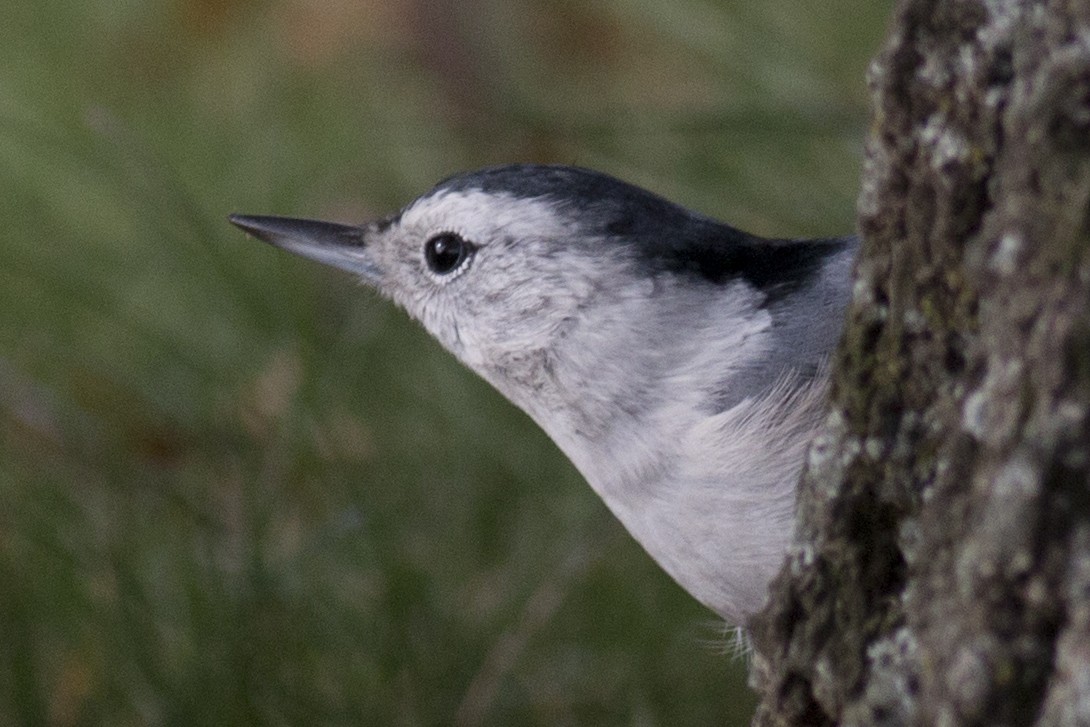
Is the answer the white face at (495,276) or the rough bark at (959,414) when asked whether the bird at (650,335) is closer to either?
the white face at (495,276)

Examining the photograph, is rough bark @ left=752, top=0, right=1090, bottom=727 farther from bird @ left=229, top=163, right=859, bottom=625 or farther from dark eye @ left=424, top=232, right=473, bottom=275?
dark eye @ left=424, top=232, right=473, bottom=275

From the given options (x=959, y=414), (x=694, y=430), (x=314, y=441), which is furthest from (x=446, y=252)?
(x=959, y=414)

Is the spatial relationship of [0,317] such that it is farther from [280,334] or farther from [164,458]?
[280,334]

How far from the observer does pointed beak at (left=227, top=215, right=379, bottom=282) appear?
1837 millimetres

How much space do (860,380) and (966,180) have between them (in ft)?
0.62

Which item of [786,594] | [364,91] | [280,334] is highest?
[364,91]

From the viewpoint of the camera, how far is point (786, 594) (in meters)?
1.15

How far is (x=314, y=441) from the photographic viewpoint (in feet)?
7.93

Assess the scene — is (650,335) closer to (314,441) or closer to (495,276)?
(495,276)

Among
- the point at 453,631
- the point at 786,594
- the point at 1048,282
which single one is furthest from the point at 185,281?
the point at 1048,282

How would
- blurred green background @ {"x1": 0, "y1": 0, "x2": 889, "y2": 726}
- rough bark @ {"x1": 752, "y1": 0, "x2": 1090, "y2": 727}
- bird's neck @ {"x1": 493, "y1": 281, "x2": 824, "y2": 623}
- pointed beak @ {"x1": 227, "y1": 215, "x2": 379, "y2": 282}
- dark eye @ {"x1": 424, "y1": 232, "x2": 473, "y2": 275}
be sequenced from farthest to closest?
blurred green background @ {"x1": 0, "y1": 0, "x2": 889, "y2": 726} → pointed beak @ {"x1": 227, "y1": 215, "x2": 379, "y2": 282} → dark eye @ {"x1": 424, "y1": 232, "x2": 473, "y2": 275} → bird's neck @ {"x1": 493, "y1": 281, "x2": 824, "y2": 623} → rough bark @ {"x1": 752, "y1": 0, "x2": 1090, "y2": 727}

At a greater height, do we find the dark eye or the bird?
the dark eye

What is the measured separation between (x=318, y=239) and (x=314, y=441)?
610 mm

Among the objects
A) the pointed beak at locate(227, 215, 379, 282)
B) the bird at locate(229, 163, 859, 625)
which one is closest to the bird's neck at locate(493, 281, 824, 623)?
the bird at locate(229, 163, 859, 625)
